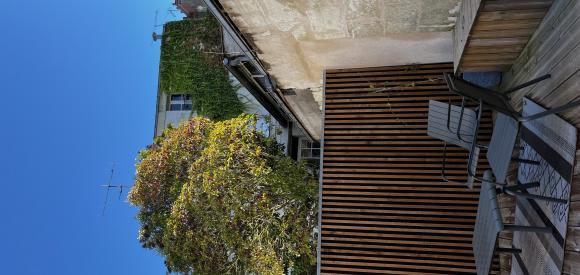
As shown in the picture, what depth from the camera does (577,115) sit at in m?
3.33

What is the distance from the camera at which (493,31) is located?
14.2 feet

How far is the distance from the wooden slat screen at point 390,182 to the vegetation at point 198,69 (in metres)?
12.6

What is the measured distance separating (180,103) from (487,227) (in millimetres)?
17774

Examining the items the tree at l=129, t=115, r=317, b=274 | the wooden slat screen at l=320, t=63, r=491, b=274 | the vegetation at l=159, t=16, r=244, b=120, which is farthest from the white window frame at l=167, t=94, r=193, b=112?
the wooden slat screen at l=320, t=63, r=491, b=274

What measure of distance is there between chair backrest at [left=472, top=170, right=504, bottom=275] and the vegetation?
15.3 meters

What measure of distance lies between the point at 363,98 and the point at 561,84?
3116 mm

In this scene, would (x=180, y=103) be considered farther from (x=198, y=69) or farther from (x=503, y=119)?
(x=503, y=119)

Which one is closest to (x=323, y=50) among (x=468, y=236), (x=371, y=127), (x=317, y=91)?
(x=371, y=127)

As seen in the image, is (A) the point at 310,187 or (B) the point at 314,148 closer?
(A) the point at 310,187

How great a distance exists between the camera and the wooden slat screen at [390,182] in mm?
5953

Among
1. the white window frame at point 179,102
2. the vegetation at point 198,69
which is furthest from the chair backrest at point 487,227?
the white window frame at point 179,102

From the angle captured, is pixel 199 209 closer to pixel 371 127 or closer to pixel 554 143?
pixel 371 127

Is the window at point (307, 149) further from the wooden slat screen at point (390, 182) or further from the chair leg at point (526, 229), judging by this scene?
the chair leg at point (526, 229)

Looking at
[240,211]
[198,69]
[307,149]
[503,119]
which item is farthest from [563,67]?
[198,69]
